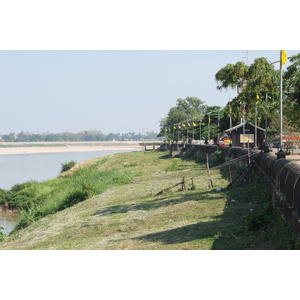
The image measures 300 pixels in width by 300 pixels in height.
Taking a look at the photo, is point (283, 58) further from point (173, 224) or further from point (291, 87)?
point (173, 224)

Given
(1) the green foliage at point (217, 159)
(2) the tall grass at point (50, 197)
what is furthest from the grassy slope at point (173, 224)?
(1) the green foliage at point (217, 159)

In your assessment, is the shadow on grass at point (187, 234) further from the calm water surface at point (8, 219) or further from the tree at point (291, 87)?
the calm water surface at point (8, 219)

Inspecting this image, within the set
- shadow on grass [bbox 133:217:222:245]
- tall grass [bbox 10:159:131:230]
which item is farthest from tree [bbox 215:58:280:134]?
shadow on grass [bbox 133:217:222:245]

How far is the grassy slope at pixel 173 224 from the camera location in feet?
43.6

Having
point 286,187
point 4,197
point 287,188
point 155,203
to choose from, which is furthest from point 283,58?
point 4,197

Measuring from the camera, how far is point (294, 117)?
30859 mm

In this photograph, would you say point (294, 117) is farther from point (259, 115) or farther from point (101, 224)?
point (101, 224)

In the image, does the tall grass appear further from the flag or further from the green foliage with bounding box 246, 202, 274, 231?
the green foliage with bounding box 246, 202, 274, 231

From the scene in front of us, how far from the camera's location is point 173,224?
17.4 metres

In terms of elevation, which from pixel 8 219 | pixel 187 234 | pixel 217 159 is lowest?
pixel 8 219

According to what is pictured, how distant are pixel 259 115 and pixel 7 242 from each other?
54.6 feet

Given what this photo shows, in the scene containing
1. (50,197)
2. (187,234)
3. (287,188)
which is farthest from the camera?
(50,197)

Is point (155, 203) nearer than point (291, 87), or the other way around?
point (155, 203)

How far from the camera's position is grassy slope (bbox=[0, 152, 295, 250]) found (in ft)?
43.6
